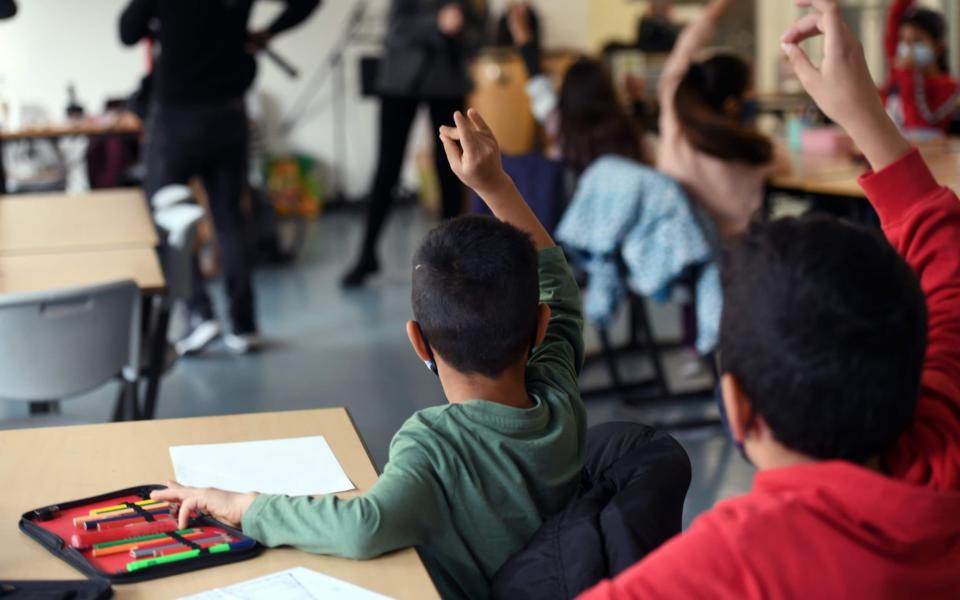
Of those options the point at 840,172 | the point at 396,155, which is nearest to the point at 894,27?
the point at 840,172

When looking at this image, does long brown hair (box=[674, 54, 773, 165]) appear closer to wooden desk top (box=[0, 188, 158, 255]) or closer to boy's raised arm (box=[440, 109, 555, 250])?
wooden desk top (box=[0, 188, 158, 255])

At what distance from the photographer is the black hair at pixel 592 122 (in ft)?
11.9

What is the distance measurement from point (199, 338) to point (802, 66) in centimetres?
351

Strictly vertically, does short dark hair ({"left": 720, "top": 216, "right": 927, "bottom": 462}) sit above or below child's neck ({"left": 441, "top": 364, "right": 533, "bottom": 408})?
above

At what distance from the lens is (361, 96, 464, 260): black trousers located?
514 cm

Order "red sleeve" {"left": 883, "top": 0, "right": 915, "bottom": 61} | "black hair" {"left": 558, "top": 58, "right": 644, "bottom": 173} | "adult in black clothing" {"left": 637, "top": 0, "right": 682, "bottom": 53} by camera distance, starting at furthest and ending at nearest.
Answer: "adult in black clothing" {"left": 637, "top": 0, "right": 682, "bottom": 53}, "red sleeve" {"left": 883, "top": 0, "right": 915, "bottom": 61}, "black hair" {"left": 558, "top": 58, "right": 644, "bottom": 173}

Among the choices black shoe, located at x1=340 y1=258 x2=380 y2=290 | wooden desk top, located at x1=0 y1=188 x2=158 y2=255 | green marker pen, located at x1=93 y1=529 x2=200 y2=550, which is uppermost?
green marker pen, located at x1=93 y1=529 x2=200 y2=550

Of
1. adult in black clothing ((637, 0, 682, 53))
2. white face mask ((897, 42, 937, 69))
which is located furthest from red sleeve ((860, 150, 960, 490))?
adult in black clothing ((637, 0, 682, 53))

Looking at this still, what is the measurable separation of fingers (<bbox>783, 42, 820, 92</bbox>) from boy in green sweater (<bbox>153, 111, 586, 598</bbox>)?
351 millimetres

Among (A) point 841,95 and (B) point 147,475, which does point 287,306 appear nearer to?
(B) point 147,475

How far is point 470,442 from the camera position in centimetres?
123

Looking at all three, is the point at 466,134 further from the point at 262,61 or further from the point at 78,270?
the point at 262,61

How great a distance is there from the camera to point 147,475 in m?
1.38

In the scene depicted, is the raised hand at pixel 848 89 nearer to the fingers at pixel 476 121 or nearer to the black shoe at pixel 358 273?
the fingers at pixel 476 121
